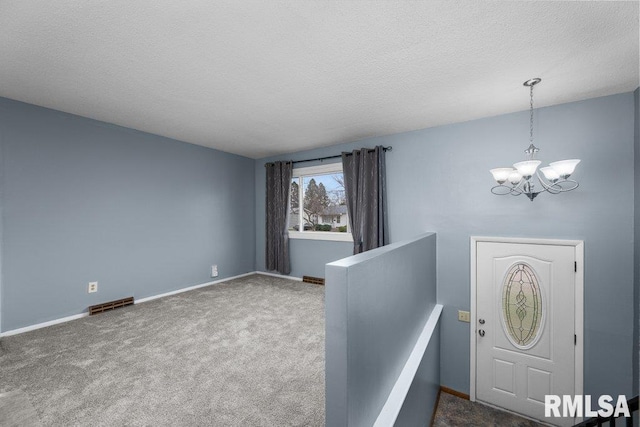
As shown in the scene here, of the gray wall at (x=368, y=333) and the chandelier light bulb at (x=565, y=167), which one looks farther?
the chandelier light bulb at (x=565, y=167)

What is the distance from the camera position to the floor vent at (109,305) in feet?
9.79

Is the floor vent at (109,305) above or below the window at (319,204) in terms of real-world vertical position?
below

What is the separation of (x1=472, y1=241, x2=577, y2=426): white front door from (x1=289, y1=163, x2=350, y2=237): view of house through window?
79.2 inches

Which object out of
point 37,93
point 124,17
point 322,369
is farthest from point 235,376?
point 37,93

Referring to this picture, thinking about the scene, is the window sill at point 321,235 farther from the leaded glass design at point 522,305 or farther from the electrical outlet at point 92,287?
the electrical outlet at point 92,287

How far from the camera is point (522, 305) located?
287 centimetres

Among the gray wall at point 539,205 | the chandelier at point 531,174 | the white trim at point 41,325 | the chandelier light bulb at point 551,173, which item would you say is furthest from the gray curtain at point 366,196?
the white trim at point 41,325

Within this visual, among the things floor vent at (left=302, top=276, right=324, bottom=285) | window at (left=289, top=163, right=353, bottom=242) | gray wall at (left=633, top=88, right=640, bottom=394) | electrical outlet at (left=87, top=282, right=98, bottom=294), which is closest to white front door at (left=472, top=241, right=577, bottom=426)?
gray wall at (left=633, top=88, right=640, bottom=394)

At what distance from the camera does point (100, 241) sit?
124 inches

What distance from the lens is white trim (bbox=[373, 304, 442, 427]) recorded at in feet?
4.45

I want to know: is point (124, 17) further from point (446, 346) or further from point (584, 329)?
point (584, 329)

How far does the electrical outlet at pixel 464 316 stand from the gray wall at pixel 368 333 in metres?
1.31

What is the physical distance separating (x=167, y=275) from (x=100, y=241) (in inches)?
37.4

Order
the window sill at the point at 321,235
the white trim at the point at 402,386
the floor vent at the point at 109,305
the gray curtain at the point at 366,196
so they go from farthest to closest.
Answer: the window sill at the point at 321,235 → the gray curtain at the point at 366,196 → the floor vent at the point at 109,305 → the white trim at the point at 402,386
